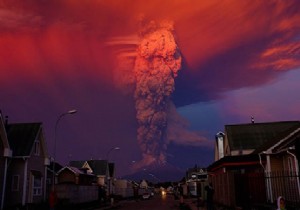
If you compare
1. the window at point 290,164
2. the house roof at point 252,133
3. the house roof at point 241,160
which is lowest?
the window at point 290,164

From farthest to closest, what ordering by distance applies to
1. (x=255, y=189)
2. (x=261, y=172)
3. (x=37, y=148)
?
1. (x=37, y=148)
2. (x=261, y=172)
3. (x=255, y=189)

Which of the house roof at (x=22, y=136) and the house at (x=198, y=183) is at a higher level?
the house roof at (x=22, y=136)

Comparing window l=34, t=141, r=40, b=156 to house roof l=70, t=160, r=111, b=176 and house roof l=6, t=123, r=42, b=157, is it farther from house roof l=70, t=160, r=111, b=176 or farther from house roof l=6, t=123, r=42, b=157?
house roof l=70, t=160, r=111, b=176

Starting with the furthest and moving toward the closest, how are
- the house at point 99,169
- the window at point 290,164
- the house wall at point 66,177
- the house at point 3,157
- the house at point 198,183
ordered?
the house at point 99,169
the house wall at point 66,177
the house at point 198,183
the house at point 3,157
the window at point 290,164

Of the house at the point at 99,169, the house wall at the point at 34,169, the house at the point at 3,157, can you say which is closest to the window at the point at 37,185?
the house wall at the point at 34,169

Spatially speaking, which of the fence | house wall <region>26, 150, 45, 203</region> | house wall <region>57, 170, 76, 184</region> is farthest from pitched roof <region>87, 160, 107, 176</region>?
the fence

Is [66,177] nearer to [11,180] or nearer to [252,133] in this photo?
[11,180]

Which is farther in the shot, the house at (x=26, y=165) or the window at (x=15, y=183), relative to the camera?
the window at (x=15, y=183)

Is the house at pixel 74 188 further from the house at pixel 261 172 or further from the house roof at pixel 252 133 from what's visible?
the house roof at pixel 252 133

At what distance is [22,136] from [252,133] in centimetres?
2633

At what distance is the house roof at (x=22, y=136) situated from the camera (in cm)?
3722

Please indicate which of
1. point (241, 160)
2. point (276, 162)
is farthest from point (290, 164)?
point (241, 160)

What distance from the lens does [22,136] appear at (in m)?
39.0

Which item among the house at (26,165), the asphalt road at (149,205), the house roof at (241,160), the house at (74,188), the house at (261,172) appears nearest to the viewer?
the house at (261,172)
